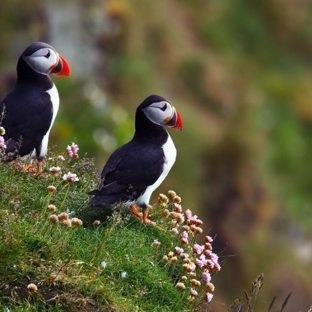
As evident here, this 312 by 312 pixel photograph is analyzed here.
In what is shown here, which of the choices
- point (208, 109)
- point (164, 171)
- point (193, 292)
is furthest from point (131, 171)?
point (208, 109)

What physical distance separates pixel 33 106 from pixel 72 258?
210 cm

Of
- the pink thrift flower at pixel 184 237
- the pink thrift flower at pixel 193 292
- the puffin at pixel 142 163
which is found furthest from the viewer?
the puffin at pixel 142 163

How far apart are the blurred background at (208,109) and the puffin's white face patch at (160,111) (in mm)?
8026

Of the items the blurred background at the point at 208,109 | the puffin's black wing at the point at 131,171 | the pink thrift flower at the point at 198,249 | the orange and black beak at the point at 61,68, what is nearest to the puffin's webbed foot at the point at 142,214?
the puffin's black wing at the point at 131,171

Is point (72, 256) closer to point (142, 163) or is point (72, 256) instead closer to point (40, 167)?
point (142, 163)

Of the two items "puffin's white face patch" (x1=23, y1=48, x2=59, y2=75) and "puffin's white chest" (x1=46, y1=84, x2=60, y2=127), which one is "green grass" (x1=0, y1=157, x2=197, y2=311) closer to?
"puffin's white chest" (x1=46, y1=84, x2=60, y2=127)

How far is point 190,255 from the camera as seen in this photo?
348 inches

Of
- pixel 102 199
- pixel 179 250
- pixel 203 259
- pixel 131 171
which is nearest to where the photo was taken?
pixel 203 259

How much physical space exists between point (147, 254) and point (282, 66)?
79.6 ft

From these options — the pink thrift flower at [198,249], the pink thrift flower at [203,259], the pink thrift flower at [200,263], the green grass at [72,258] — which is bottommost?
the green grass at [72,258]

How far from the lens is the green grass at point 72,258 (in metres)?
7.65

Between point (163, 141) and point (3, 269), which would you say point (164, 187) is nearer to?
point (163, 141)

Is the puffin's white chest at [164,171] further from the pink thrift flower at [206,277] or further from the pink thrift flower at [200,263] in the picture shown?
the pink thrift flower at [206,277]

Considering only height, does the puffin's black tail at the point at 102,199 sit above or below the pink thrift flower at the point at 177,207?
below
